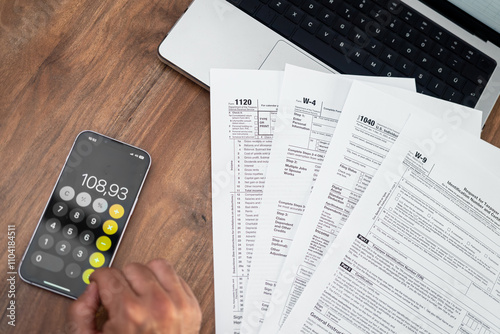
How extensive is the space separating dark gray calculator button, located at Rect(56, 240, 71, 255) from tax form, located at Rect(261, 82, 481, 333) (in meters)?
0.25

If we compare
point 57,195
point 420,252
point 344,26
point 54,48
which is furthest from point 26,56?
point 420,252

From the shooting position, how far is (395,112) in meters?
0.62

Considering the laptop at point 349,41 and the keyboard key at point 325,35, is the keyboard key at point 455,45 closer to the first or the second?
the laptop at point 349,41

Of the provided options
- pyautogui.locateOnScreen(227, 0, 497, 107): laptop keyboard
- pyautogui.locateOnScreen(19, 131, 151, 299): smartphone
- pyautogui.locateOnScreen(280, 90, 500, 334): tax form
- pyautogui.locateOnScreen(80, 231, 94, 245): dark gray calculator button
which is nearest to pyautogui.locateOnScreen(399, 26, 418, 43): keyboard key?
pyautogui.locateOnScreen(227, 0, 497, 107): laptop keyboard

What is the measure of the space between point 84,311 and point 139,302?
72 mm

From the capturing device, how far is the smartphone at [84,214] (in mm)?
542

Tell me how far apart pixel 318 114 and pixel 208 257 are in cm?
24

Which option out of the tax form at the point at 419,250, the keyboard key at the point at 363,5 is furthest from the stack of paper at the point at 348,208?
the keyboard key at the point at 363,5

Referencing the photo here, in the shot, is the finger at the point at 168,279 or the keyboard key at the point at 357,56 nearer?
the finger at the point at 168,279

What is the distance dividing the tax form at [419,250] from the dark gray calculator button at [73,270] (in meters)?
0.26

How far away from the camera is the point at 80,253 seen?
55 cm

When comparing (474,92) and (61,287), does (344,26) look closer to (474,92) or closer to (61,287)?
(474,92)

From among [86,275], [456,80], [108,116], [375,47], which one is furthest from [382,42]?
[86,275]

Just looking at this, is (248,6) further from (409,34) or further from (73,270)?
(73,270)
